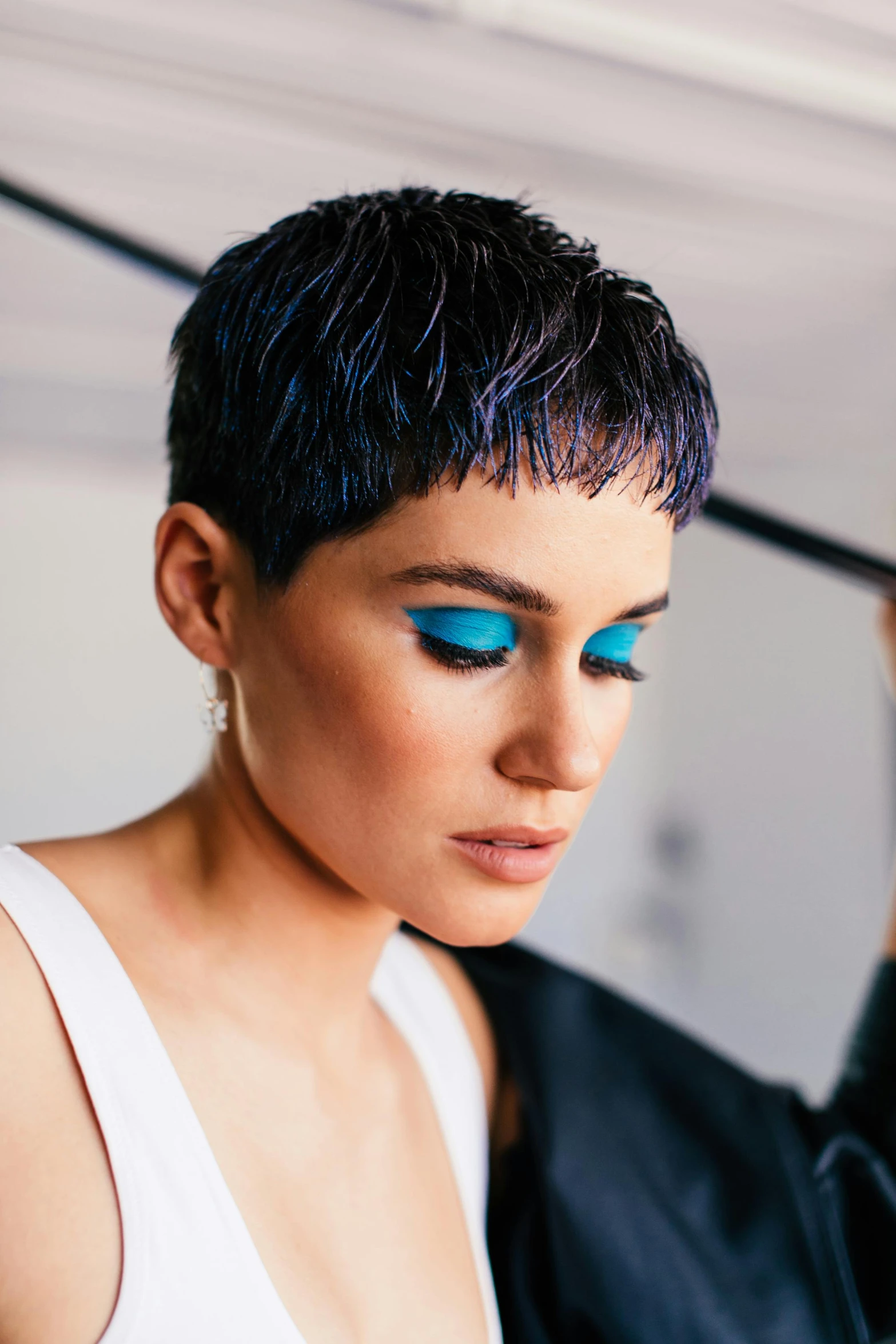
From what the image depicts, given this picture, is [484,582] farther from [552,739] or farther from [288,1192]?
[288,1192]

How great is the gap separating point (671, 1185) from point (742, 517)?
0.76m

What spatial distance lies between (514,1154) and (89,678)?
1.00 metres

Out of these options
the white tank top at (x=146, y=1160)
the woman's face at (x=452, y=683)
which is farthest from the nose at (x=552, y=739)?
the white tank top at (x=146, y=1160)

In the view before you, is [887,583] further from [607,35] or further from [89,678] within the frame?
[89,678]

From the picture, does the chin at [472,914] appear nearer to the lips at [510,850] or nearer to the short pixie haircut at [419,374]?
the lips at [510,850]

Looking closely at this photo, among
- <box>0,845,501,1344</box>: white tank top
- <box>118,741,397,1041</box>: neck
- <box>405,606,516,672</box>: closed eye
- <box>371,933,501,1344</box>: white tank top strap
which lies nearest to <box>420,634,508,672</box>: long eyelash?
<box>405,606,516,672</box>: closed eye

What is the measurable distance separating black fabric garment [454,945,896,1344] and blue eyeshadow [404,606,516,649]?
2.15ft

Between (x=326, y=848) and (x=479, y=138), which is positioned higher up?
(x=479, y=138)

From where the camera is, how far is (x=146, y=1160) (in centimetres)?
75

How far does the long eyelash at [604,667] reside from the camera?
0.84m

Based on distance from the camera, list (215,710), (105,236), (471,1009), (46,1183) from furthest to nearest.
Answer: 1. (471,1009)
2. (105,236)
3. (215,710)
4. (46,1183)

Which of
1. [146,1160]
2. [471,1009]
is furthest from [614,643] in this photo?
[471,1009]

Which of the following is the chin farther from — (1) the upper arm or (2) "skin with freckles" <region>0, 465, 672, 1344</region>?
(1) the upper arm

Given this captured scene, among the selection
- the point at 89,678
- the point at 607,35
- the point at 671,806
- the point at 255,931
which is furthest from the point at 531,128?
the point at 671,806
